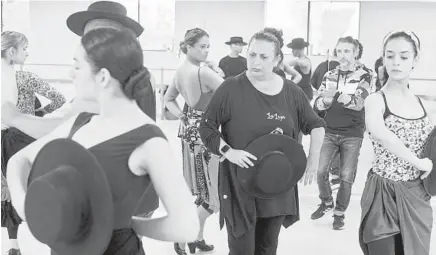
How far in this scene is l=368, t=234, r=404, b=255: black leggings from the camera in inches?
89.0

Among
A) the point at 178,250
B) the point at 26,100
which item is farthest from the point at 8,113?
the point at 178,250

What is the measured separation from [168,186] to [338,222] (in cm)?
308

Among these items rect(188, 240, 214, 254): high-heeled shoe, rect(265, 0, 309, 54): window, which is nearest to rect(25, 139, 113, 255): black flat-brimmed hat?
rect(188, 240, 214, 254): high-heeled shoe

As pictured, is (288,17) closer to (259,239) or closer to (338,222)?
(338,222)

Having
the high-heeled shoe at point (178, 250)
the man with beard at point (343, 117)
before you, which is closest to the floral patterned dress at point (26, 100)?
the high-heeled shoe at point (178, 250)

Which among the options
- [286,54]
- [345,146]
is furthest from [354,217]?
[286,54]

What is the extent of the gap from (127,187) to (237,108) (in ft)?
3.88

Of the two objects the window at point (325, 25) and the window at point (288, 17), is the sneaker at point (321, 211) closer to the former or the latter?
the window at point (288, 17)

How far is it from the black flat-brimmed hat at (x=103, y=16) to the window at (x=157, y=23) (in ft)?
29.7

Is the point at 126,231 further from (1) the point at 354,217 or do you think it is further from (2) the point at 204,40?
(1) the point at 354,217

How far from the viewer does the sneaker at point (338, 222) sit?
13.5 ft

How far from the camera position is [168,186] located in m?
1.27

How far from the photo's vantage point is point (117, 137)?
4.24 feet

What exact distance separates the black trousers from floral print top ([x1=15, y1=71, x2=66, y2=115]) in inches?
43.8
